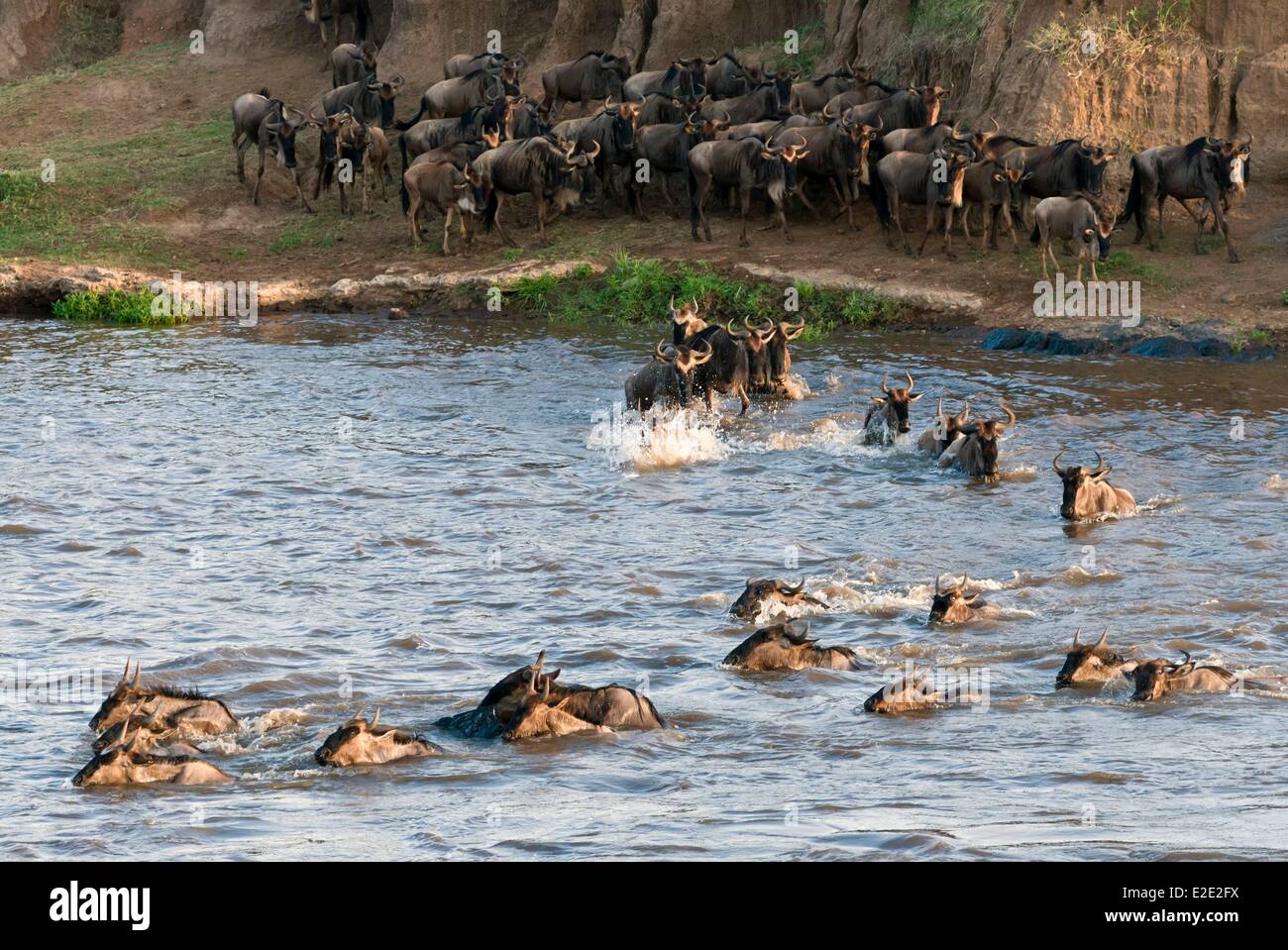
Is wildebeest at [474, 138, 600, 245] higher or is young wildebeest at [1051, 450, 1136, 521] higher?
wildebeest at [474, 138, 600, 245]

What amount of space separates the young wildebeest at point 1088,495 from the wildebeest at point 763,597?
272cm

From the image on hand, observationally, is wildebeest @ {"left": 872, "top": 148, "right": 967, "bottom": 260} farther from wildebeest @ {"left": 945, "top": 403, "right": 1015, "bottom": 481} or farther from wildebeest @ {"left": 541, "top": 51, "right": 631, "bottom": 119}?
wildebeest @ {"left": 945, "top": 403, "right": 1015, "bottom": 481}

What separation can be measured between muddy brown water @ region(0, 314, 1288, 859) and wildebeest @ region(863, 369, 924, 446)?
244mm

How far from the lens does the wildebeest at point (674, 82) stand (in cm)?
2262

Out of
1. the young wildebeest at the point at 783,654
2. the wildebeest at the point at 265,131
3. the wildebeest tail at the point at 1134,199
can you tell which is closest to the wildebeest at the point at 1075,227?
the wildebeest tail at the point at 1134,199

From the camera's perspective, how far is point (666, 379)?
607 inches

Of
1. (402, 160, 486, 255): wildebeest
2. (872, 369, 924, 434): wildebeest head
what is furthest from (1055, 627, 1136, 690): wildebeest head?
(402, 160, 486, 255): wildebeest

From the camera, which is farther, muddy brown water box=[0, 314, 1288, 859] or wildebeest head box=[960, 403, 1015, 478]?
wildebeest head box=[960, 403, 1015, 478]

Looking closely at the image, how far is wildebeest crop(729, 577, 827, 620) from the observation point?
9992mm

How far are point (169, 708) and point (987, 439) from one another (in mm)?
7021

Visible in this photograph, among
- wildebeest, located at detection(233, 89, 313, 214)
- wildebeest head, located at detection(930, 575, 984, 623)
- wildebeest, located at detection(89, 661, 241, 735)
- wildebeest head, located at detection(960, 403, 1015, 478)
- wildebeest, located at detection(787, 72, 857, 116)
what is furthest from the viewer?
wildebeest, located at detection(233, 89, 313, 214)

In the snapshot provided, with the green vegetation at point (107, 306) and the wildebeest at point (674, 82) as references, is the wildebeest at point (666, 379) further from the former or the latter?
the wildebeest at point (674, 82)

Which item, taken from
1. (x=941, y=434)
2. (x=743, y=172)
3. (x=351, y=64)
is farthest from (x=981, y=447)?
(x=351, y=64)

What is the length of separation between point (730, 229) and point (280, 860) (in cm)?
1539
